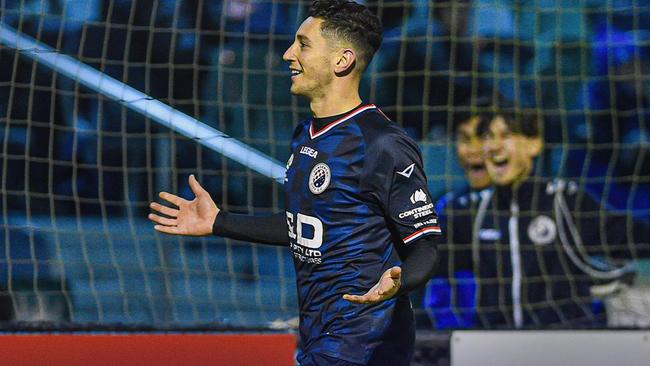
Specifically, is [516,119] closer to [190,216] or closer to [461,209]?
[461,209]

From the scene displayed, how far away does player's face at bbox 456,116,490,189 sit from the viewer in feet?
19.9

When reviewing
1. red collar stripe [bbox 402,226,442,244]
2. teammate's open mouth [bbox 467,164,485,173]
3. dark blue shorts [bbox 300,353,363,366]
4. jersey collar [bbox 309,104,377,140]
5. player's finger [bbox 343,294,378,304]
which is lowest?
dark blue shorts [bbox 300,353,363,366]

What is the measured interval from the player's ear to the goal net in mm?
2712

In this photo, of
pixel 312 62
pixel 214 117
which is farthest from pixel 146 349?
pixel 312 62

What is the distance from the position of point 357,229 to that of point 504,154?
2.83 m

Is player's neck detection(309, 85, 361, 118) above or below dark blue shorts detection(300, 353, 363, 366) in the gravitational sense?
above

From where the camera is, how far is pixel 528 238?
600cm

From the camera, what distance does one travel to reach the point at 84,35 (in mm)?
6168

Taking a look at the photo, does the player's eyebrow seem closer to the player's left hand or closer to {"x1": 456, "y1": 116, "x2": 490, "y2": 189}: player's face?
the player's left hand

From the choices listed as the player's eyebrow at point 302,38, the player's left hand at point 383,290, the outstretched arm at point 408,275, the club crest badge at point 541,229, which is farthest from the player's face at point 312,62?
the club crest badge at point 541,229

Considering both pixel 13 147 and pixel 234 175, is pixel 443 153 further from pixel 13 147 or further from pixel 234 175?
pixel 13 147

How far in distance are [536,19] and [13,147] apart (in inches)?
105

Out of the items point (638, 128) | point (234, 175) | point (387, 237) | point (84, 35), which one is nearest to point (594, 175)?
point (638, 128)

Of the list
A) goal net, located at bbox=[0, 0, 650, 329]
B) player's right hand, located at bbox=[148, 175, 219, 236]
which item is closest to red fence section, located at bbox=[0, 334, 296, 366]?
goal net, located at bbox=[0, 0, 650, 329]
